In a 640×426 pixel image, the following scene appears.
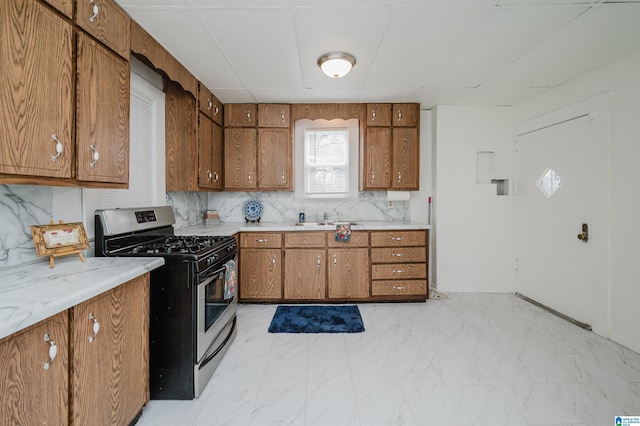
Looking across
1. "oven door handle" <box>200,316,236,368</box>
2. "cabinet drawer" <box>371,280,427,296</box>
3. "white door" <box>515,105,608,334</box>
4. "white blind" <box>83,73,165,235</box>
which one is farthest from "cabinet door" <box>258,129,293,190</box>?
"white door" <box>515,105,608,334</box>

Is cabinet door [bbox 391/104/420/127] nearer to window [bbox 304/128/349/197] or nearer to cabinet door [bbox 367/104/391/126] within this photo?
cabinet door [bbox 367/104/391/126]

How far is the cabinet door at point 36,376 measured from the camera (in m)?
0.91

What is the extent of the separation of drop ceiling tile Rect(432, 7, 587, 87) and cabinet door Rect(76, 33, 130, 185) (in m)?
2.57

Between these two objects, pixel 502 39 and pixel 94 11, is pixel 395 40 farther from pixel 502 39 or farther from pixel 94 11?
pixel 94 11

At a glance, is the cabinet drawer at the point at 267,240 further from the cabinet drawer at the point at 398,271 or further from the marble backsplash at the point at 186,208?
the cabinet drawer at the point at 398,271

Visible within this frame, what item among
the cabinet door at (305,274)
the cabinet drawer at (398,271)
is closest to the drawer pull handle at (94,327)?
the cabinet door at (305,274)

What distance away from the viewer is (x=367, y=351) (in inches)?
95.0

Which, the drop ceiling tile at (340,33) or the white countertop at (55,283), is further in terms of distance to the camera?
the drop ceiling tile at (340,33)

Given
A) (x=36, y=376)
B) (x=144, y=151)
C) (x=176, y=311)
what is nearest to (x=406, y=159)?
(x=144, y=151)

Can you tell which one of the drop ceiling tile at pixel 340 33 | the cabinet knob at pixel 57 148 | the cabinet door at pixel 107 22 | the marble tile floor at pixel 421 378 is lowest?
the marble tile floor at pixel 421 378

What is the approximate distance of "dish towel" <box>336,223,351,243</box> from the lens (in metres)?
3.41

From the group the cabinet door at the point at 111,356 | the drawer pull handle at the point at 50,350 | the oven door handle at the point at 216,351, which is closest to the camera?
the drawer pull handle at the point at 50,350

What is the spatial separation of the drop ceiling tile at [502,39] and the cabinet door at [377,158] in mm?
934

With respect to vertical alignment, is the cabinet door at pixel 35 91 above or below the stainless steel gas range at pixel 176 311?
above
